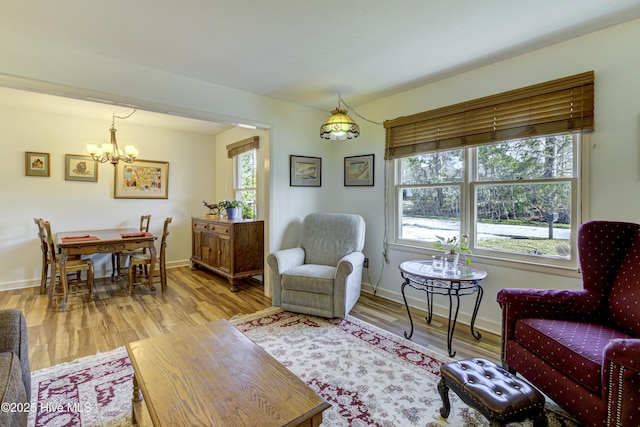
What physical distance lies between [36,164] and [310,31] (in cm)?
432

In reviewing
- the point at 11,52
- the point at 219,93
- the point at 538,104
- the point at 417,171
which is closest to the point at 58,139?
the point at 11,52

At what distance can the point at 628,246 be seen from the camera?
6.14ft

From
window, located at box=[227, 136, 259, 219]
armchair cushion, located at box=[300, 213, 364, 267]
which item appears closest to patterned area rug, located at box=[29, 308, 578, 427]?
armchair cushion, located at box=[300, 213, 364, 267]

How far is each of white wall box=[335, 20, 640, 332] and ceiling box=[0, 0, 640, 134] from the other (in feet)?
0.35

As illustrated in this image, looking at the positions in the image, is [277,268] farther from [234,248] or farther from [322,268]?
[234,248]

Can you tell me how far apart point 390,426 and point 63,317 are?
3289 millimetres

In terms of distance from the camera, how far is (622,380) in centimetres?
121

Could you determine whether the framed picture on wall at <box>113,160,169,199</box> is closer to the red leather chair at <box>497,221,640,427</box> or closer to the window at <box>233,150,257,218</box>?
the window at <box>233,150,257,218</box>

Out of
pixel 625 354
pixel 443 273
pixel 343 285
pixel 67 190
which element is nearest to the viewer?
pixel 625 354

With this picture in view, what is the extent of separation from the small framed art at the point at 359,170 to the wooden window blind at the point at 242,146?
4.52ft

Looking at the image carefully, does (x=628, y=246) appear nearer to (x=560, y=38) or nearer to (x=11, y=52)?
(x=560, y=38)

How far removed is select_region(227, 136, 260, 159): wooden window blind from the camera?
4.34 m

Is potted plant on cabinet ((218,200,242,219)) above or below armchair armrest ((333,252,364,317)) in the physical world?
above

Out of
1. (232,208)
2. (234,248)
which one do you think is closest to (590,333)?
(234,248)
